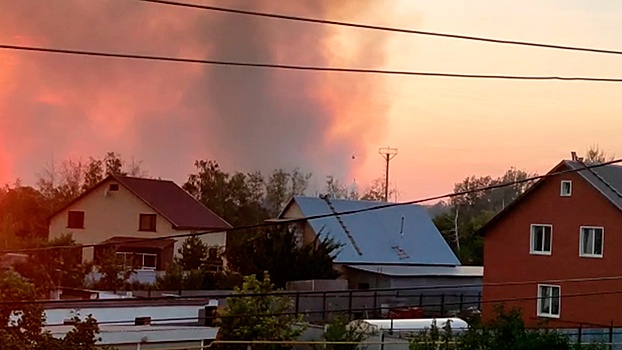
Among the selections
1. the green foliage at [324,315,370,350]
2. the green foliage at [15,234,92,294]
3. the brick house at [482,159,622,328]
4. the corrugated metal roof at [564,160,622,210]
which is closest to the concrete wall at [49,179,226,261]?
the green foliage at [15,234,92,294]

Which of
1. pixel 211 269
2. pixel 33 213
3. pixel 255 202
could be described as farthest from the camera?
pixel 255 202

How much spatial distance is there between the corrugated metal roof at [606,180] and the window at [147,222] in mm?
21500

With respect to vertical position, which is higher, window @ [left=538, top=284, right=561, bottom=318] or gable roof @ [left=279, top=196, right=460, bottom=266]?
gable roof @ [left=279, top=196, right=460, bottom=266]

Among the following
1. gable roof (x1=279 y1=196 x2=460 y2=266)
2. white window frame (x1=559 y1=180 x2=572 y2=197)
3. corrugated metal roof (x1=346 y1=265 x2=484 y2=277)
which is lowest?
corrugated metal roof (x1=346 y1=265 x2=484 y2=277)

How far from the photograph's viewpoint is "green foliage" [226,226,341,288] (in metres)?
39.1

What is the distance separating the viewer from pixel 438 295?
39500 mm

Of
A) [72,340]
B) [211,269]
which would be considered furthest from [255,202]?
[72,340]

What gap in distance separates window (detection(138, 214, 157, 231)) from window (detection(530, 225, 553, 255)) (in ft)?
63.3

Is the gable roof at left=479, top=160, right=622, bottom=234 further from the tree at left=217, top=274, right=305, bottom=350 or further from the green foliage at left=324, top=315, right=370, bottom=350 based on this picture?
the tree at left=217, top=274, right=305, bottom=350

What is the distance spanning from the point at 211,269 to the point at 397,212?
1212 cm

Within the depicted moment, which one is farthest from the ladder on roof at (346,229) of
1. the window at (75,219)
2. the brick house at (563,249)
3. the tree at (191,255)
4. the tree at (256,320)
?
the tree at (256,320)

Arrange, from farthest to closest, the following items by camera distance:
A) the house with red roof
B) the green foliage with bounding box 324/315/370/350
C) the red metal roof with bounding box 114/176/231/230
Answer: the red metal roof with bounding box 114/176/231/230, the house with red roof, the green foliage with bounding box 324/315/370/350

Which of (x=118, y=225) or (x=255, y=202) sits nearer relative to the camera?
(x=118, y=225)

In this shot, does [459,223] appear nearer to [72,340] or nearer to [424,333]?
[424,333]
